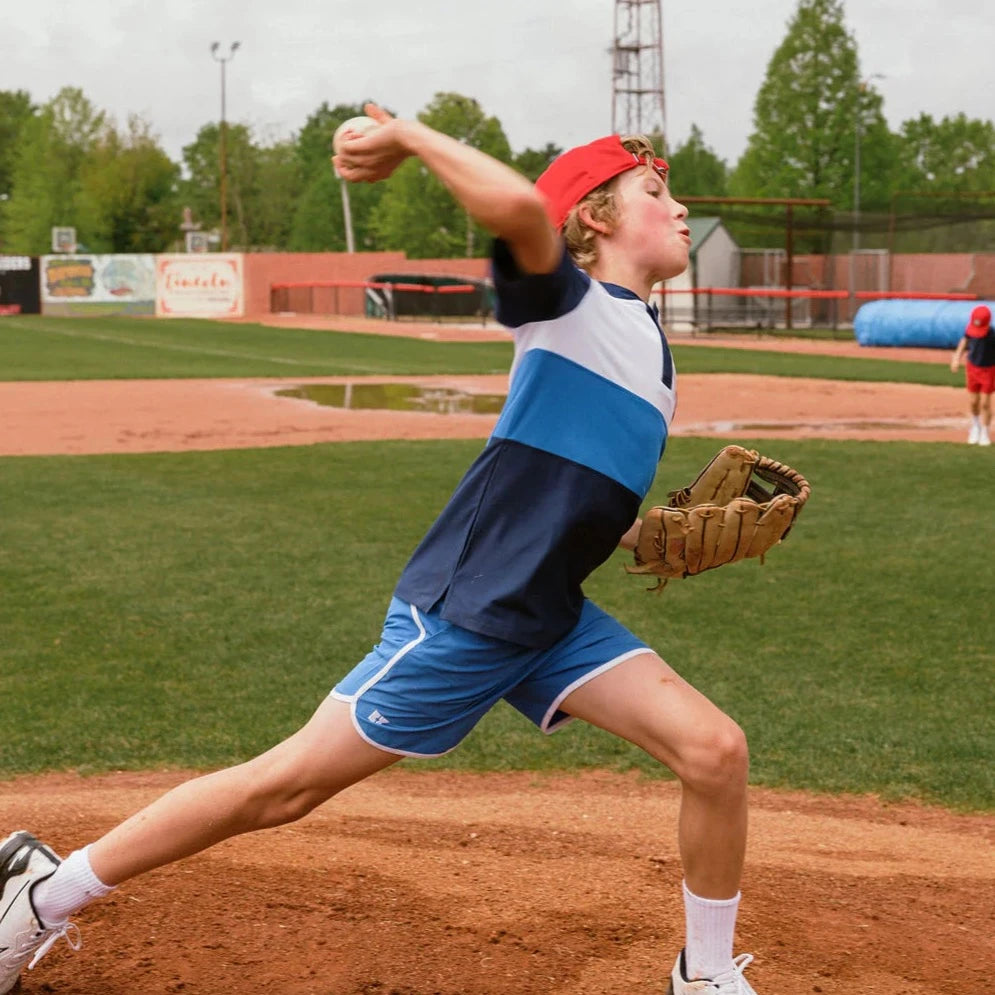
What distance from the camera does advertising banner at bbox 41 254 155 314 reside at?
5188cm

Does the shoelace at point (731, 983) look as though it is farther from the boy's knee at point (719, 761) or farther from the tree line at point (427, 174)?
the tree line at point (427, 174)

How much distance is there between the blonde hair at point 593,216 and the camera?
3.38 metres

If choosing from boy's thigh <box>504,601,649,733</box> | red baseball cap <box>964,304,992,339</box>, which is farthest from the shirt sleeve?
red baseball cap <box>964,304,992,339</box>

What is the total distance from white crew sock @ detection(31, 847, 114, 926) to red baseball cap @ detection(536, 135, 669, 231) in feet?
6.19

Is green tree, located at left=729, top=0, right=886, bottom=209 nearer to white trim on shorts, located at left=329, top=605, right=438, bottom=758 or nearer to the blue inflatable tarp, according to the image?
the blue inflatable tarp

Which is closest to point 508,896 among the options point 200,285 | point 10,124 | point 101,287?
point 200,285

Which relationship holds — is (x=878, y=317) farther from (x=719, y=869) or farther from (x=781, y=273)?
(x=719, y=869)

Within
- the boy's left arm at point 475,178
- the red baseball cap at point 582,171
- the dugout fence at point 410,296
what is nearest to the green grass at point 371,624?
the red baseball cap at point 582,171

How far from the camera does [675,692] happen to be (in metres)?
3.30

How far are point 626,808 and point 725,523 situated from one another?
213 centimetres

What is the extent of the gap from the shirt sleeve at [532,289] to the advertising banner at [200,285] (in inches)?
1929

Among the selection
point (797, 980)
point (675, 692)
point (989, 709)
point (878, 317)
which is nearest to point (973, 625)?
point (989, 709)

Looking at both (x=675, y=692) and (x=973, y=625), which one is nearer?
(x=675, y=692)

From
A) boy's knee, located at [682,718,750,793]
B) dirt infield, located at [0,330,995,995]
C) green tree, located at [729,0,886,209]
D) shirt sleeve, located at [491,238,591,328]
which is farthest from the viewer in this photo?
green tree, located at [729,0,886,209]
